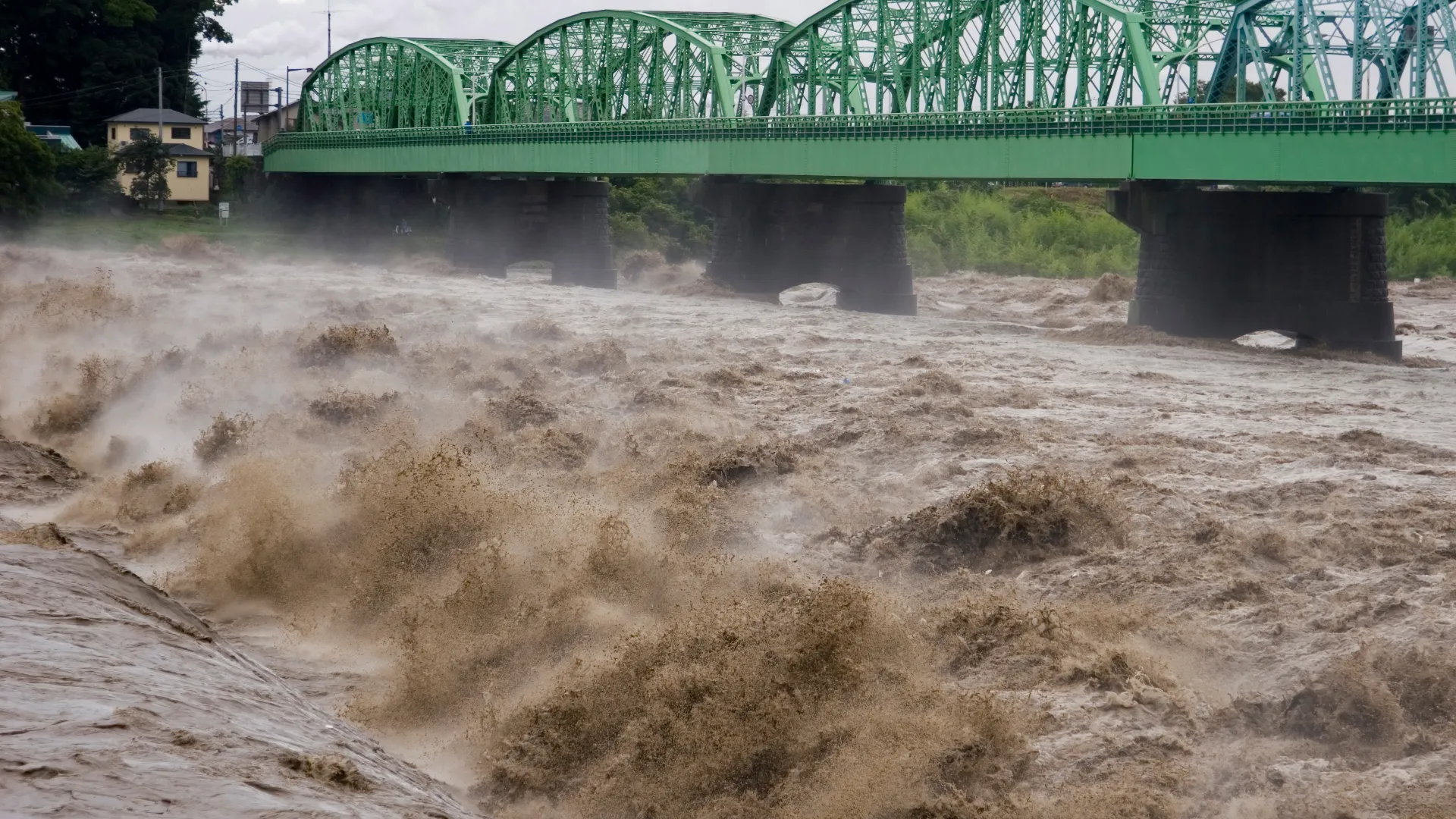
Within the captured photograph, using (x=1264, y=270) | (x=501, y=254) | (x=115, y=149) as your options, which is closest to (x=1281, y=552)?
(x=1264, y=270)

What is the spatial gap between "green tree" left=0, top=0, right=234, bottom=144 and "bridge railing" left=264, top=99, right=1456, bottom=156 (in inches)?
1606

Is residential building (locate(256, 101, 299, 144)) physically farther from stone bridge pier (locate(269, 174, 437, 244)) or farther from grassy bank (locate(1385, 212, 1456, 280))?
grassy bank (locate(1385, 212, 1456, 280))

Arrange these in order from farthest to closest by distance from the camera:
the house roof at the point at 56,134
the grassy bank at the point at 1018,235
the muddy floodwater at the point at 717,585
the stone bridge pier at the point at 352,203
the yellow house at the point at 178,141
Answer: the yellow house at the point at 178,141 → the stone bridge pier at the point at 352,203 → the house roof at the point at 56,134 → the grassy bank at the point at 1018,235 → the muddy floodwater at the point at 717,585

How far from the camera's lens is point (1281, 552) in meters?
18.5

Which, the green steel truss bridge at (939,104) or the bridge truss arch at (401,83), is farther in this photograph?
the bridge truss arch at (401,83)

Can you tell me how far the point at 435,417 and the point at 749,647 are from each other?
1579 cm

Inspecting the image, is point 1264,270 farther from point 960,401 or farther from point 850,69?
point 850,69

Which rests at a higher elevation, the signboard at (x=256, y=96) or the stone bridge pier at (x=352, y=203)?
the signboard at (x=256, y=96)

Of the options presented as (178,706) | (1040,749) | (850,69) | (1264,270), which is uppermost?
(850,69)

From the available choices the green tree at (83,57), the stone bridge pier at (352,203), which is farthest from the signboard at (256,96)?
the stone bridge pier at (352,203)

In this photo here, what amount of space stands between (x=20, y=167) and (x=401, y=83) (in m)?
26.8

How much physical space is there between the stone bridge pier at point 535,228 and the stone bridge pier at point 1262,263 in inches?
1243

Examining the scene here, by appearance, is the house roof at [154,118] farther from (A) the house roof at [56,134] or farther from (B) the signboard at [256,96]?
(B) the signboard at [256,96]

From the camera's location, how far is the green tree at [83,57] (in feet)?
344
